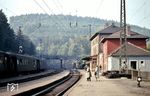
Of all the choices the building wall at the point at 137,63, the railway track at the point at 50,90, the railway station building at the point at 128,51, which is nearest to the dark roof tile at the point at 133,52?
the railway station building at the point at 128,51

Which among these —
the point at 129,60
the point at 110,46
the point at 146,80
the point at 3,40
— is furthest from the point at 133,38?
the point at 146,80

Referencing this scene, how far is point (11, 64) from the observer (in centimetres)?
4959

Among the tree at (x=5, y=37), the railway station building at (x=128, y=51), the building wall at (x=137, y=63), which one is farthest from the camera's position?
the tree at (x=5, y=37)

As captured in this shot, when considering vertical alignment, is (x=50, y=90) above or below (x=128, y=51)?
below

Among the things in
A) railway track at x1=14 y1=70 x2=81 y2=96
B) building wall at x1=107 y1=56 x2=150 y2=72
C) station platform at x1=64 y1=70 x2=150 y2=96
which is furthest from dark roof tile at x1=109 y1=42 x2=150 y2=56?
station platform at x1=64 y1=70 x2=150 y2=96

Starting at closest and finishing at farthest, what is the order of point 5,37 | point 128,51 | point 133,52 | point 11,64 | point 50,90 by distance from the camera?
point 50,90, point 11,64, point 128,51, point 133,52, point 5,37

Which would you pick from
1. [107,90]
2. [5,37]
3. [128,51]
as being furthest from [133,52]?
[107,90]

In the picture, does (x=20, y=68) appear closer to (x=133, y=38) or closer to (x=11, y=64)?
(x=11, y=64)

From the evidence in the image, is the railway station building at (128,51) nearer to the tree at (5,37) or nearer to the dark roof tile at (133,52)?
the dark roof tile at (133,52)

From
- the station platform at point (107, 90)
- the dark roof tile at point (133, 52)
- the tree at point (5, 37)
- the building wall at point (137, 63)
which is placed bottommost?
the station platform at point (107, 90)

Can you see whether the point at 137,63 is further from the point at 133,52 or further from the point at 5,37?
the point at 5,37

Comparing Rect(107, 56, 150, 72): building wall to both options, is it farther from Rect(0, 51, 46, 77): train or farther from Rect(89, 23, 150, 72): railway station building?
Rect(0, 51, 46, 77): train

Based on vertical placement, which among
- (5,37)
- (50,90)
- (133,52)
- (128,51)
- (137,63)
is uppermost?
(5,37)

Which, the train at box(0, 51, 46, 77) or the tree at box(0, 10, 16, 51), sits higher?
the tree at box(0, 10, 16, 51)
